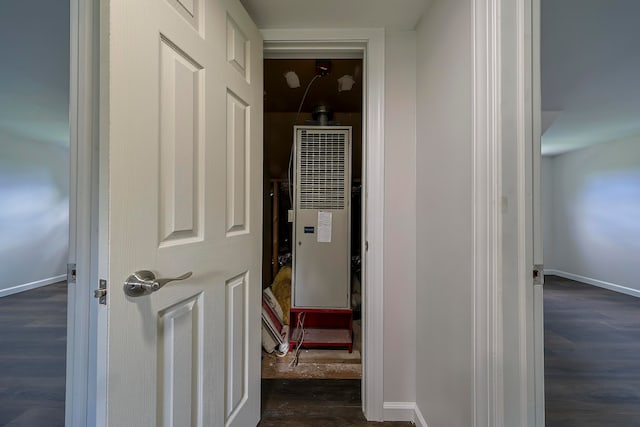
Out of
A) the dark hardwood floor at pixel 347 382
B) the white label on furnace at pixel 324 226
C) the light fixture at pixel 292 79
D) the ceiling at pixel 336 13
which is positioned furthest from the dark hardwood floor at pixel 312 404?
the light fixture at pixel 292 79

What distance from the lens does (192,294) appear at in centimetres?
78

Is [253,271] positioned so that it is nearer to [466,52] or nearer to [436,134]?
[436,134]

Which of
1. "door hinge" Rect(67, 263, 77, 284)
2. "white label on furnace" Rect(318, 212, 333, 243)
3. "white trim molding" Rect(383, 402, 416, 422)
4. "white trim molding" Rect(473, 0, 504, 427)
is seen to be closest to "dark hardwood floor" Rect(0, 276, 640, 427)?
"white trim molding" Rect(383, 402, 416, 422)

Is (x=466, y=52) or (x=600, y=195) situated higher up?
(x=466, y=52)

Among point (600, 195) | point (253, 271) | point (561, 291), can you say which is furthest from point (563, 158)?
point (253, 271)

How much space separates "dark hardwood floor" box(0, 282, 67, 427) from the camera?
4.54ft

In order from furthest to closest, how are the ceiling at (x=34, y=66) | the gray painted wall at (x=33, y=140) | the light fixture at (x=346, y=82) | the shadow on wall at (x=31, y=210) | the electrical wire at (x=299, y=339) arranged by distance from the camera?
the shadow on wall at (x=31, y=210), the light fixture at (x=346, y=82), the electrical wire at (x=299, y=339), the gray painted wall at (x=33, y=140), the ceiling at (x=34, y=66)

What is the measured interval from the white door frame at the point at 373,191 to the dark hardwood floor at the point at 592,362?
100 centimetres

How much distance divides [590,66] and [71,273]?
3.23m

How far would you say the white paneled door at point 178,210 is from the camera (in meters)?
0.55

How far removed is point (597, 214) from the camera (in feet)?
12.7

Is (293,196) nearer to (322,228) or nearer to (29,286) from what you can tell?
(322,228)

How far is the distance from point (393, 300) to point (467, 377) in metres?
0.48

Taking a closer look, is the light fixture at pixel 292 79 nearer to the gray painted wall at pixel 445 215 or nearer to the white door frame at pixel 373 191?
the white door frame at pixel 373 191
